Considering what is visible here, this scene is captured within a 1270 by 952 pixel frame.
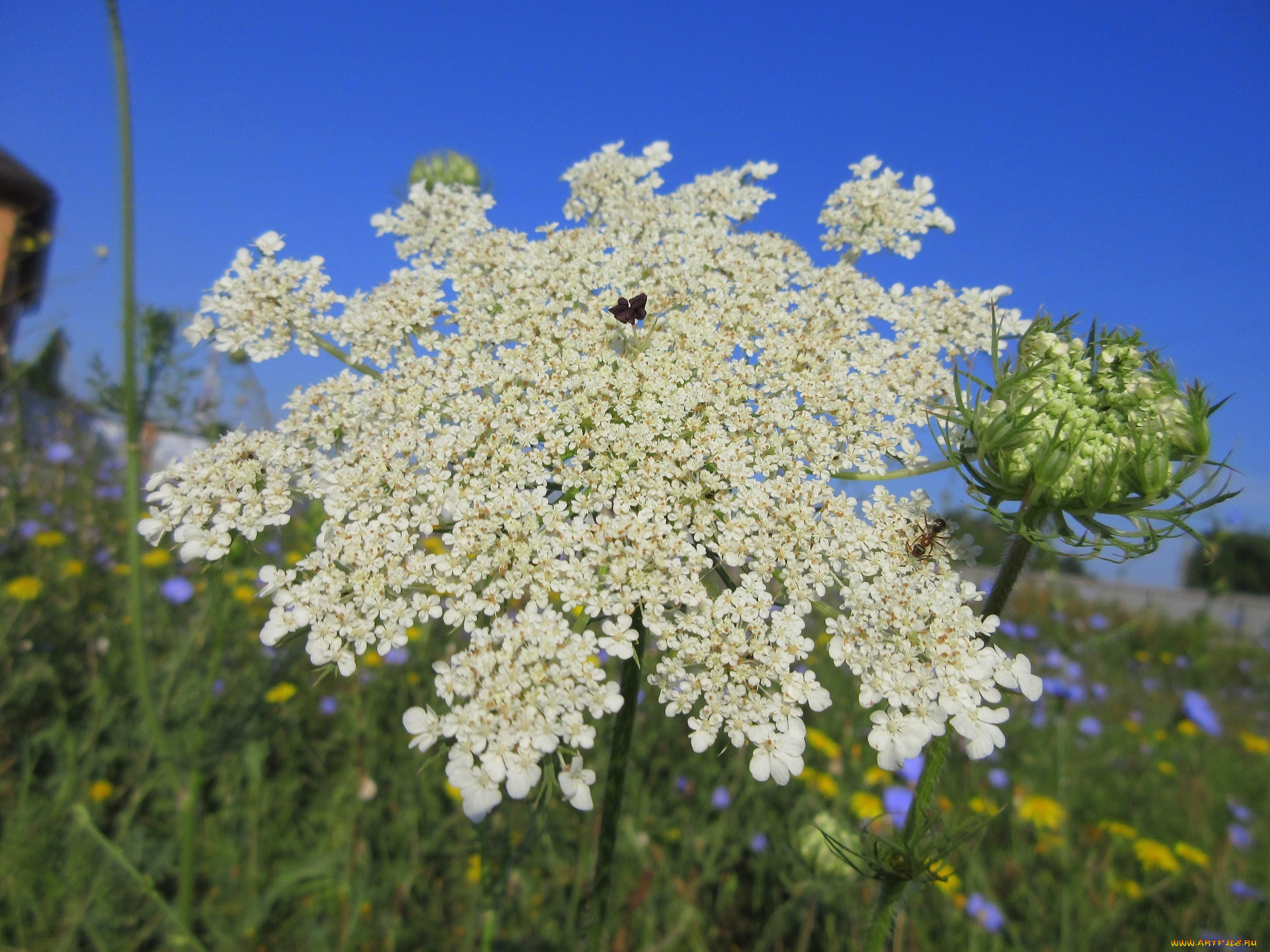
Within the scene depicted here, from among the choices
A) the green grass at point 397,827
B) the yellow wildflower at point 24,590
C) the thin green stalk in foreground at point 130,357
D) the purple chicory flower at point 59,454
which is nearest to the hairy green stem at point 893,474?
the green grass at point 397,827

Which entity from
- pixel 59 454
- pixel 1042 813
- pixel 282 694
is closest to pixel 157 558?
pixel 282 694

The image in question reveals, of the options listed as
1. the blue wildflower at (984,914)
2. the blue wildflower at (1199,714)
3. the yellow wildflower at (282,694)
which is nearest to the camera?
the blue wildflower at (984,914)

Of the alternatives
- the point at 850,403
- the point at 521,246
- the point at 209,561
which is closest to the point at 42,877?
the point at 209,561

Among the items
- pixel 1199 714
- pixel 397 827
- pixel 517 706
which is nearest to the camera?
pixel 517 706

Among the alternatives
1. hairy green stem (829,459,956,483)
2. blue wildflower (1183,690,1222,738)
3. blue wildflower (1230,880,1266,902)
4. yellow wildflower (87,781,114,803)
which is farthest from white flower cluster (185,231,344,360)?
blue wildflower (1183,690,1222,738)

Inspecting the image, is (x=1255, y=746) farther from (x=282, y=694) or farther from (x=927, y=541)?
(x=282, y=694)

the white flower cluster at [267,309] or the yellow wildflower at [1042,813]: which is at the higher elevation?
the white flower cluster at [267,309]

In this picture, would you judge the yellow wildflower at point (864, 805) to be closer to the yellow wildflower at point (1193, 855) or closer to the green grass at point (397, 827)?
the green grass at point (397, 827)
